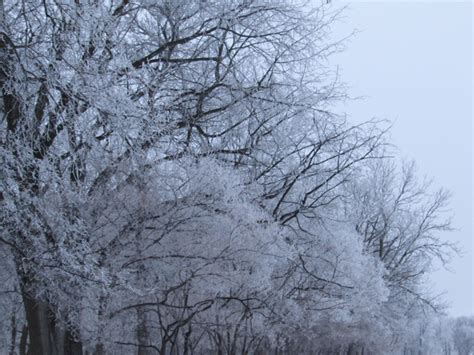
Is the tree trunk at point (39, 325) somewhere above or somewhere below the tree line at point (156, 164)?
below

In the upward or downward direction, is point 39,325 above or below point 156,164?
below

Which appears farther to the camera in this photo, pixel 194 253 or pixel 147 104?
pixel 194 253

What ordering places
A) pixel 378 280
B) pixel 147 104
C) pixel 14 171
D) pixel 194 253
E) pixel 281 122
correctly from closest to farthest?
pixel 14 171
pixel 147 104
pixel 194 253
pixel 281 122
pixel 378 280

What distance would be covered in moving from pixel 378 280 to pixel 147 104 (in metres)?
19.3

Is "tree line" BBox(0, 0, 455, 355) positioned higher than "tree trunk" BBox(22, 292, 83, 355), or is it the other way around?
"tree line" BBox(0, 0, 455, 355)

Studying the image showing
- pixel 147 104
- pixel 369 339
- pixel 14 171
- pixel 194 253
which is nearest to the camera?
pixel 14 171

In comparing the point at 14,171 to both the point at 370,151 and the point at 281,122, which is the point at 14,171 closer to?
the point at 281,122

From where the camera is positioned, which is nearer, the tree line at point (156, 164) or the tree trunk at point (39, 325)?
the tree line at point (156, 164)

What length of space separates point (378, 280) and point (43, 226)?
21286 mm

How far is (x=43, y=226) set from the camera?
31.2 feet

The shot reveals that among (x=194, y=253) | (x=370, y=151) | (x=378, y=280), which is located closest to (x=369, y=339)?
(x=378, y=280)

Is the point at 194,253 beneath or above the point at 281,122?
beneath

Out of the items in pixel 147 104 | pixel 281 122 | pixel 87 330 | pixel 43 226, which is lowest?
pixel 87 330

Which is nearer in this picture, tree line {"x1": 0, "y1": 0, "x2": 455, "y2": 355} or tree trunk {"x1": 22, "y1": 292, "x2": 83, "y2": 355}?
tree line {"x1": 0, "y1": 0, "x2": 455, "y2": 355}
